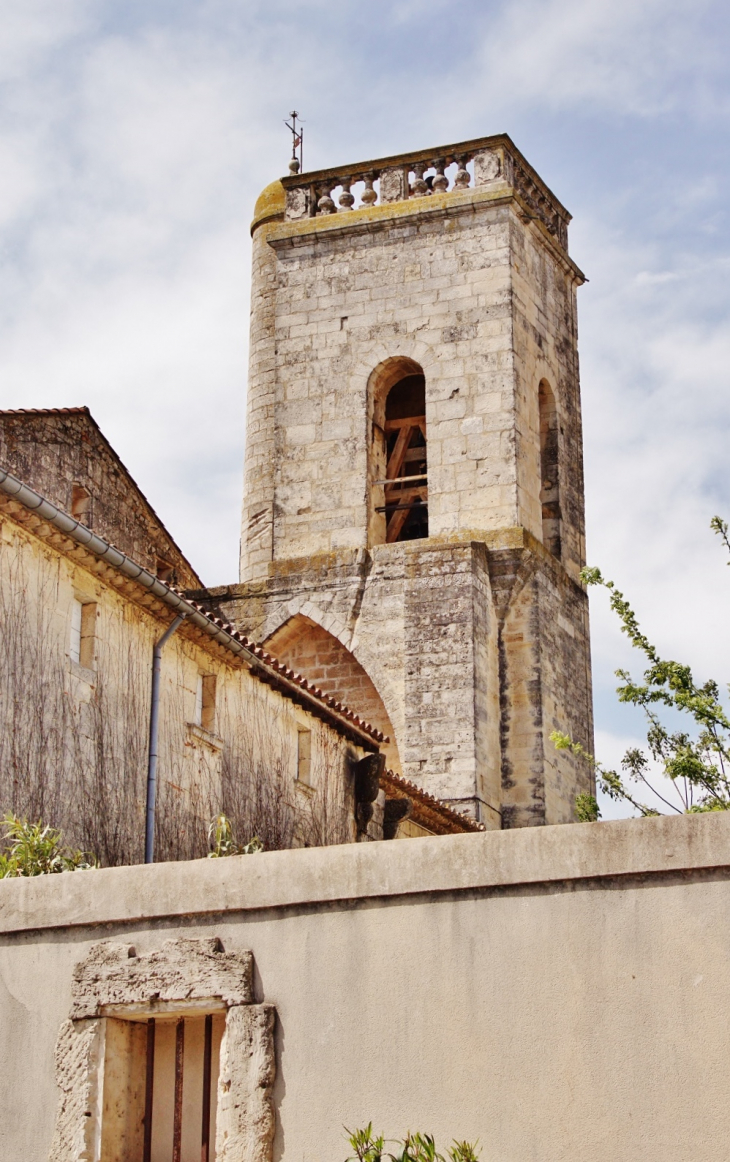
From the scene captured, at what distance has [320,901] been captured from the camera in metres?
6.87

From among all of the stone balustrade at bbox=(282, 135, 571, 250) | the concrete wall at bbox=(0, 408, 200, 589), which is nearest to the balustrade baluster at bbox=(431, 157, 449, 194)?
the stone balustrade at bbox=(282, 135, 571, 250)

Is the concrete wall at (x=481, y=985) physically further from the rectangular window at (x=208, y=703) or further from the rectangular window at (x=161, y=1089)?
the rectangular window at (x=208, y=703)

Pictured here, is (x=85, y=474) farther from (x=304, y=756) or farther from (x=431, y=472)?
(x=304, y=756)

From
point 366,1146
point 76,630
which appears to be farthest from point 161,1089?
point 76,630

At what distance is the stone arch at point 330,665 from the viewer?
19.8 meters

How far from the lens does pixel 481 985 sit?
6523 millimetres

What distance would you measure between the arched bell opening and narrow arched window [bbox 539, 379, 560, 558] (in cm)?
148

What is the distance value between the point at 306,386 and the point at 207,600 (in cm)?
298

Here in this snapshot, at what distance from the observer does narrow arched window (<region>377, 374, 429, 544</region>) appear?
21.7m

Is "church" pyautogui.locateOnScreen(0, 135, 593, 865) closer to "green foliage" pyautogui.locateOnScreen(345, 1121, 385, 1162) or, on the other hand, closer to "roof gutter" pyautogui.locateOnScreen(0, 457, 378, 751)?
"roof gutter" pyautogui.locateOnScreen(0, 457, 378, 751)

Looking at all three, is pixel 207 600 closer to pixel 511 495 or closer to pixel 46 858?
pixel 511 495

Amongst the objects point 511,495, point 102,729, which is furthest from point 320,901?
point 511,495

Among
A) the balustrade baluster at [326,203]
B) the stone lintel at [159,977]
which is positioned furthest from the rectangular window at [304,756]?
the balustrade baluster at [326,203]

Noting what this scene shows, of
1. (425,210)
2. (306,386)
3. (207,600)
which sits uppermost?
(425,210)
